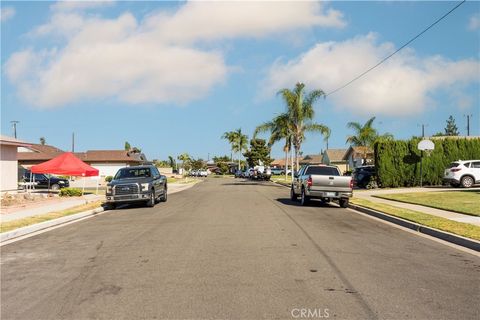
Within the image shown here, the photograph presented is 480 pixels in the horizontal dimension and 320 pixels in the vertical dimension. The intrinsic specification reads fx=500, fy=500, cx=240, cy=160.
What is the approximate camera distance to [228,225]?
45.0 feet

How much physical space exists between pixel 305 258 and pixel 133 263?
301 cm

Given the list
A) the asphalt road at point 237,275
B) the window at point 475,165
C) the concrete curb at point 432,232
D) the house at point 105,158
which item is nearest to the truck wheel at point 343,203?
the concrete curb at point 432,232

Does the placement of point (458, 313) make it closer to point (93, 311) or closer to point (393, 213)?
point (93, 311)

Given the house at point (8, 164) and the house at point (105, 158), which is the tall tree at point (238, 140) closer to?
the house at point (105, 158)

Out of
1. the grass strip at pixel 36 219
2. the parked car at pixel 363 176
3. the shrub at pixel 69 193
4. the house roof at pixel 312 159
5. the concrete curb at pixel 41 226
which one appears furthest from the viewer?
the house roof at pixel 312 159

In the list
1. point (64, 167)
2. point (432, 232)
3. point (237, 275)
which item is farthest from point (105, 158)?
point (237, 275)

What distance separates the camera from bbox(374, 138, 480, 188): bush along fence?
3188 centimetres

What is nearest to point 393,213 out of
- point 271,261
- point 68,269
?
point 271,261

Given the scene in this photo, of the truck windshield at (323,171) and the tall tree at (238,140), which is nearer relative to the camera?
the truck windshield at (323,171)

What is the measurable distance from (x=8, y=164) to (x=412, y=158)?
24.0 m

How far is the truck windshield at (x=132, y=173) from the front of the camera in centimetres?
2242

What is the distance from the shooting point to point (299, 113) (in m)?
44.3

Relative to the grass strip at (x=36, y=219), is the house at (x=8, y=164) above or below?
above

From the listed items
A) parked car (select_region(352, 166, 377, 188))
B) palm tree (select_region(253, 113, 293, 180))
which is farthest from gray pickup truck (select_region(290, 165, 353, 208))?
palm tree (select_region(253, 113, 293, 180))
